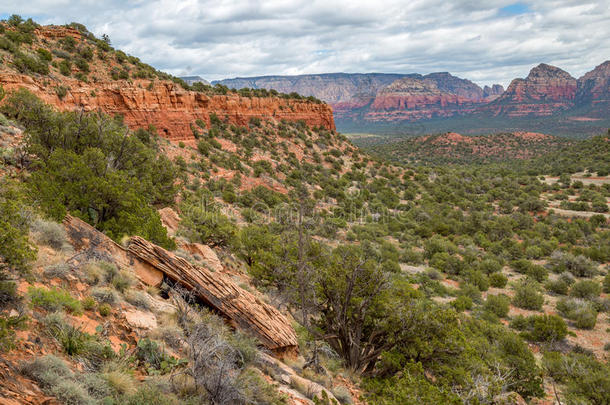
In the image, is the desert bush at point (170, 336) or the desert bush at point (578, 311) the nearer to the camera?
the desert bush at point (170, 336)

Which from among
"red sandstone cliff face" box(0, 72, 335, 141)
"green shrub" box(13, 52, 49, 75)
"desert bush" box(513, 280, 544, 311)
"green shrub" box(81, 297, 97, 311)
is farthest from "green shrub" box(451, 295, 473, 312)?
"green shrub" box(13, 52, 49, 75)

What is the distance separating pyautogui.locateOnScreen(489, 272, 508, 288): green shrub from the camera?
2159 cm

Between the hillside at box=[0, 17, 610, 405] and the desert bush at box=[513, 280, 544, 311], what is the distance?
11 cm

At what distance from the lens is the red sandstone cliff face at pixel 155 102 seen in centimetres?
2278

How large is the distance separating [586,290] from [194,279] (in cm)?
2177

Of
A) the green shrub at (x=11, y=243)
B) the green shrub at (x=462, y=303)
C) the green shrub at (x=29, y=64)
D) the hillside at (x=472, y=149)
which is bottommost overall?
the green shrub at (x=462, y=303)

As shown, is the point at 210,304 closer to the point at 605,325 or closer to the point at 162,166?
the point at 162,166

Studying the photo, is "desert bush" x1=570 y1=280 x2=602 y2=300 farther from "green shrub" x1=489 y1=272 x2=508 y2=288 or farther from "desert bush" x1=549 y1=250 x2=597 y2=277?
"desert bush" x1=549 y1=250 x2=597 y2=277

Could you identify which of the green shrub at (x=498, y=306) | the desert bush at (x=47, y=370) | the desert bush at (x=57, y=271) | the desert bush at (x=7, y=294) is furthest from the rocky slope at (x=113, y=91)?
the green shrub at (x=498, y=306)

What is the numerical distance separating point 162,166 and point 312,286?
40.9ft

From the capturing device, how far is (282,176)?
37719mm

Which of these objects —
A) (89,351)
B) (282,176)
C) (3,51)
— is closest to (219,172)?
(282,176)

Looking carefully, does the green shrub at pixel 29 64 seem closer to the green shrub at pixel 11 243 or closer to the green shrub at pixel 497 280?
the green shrub at pixel 11 243

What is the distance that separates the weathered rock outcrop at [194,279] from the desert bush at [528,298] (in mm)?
15978
